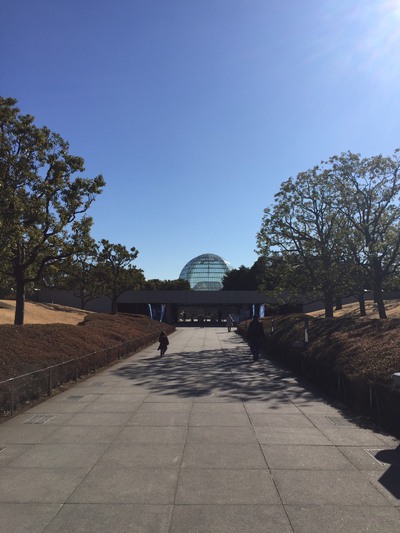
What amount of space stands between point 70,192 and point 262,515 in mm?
18199

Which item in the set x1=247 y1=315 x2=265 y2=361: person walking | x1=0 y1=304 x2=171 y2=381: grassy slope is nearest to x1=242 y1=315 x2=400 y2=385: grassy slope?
x1=247 y1=315 x2=265 y2=361: person walking

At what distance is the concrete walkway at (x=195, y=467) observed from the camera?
13.9ft

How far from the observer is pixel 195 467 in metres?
5.66

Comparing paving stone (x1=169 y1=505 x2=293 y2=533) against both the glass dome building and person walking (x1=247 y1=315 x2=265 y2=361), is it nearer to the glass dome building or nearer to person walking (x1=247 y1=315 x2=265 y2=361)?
person walking (x1=247 y1=315 x2=265 y2=361)

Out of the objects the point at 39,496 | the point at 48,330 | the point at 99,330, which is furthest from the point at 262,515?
the point at 99,330

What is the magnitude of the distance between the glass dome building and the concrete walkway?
102 m

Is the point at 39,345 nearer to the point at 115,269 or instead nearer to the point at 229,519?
the point at 229,519

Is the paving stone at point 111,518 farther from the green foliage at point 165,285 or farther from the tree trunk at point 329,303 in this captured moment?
the green foliage at point 165,285

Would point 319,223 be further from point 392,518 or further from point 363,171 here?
point 392,518

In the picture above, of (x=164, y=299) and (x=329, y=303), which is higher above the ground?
(x=164, y=299)

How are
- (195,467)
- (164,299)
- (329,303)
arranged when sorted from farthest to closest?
(164,299) → (329,303) → (195,467)

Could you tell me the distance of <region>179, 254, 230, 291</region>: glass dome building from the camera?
112562 mm

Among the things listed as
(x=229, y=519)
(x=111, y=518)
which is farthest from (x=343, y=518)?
(x=111, y=518)

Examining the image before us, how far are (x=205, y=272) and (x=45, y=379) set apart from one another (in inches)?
4209
